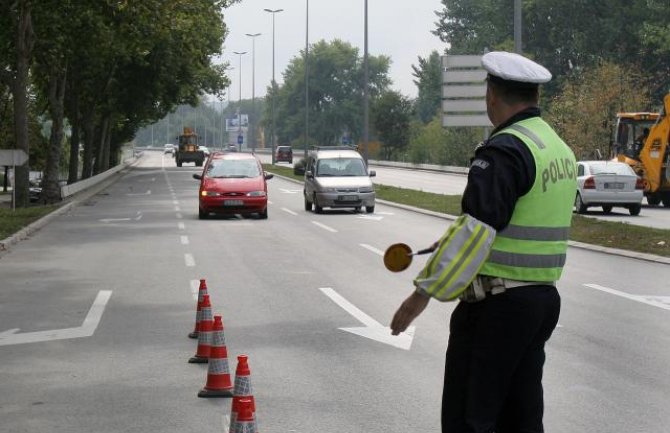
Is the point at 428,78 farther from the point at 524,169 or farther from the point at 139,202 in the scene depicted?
the point at 524,169

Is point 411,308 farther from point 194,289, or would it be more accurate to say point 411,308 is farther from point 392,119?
point 392,119

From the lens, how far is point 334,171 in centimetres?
3384

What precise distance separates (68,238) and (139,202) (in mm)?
16088

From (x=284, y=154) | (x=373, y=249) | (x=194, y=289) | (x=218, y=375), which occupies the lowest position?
(x=284, y=154)

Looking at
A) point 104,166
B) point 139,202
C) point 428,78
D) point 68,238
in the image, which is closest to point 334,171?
point 139,202

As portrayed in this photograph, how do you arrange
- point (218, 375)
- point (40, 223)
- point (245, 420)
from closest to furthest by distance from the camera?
1. point (245, 420)
2. point (218, 375)
3. point (40, 223)

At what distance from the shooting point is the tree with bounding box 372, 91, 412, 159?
339 feet

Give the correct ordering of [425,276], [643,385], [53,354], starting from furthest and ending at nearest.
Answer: [53,354] < [643,385] < [425,276]

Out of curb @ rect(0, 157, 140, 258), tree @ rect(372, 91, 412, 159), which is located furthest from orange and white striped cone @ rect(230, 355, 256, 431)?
tree @ rect(372, 91, 412, 159)

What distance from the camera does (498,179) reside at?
404cm

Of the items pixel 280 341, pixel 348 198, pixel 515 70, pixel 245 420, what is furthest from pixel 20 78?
pixel 515 70

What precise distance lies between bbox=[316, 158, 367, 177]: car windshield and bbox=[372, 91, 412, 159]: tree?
6939cm

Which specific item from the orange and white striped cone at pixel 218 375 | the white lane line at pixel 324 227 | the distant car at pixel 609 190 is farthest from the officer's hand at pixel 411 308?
the distant car at pixel 609 190

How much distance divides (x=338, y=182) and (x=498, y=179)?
93.3 feet
